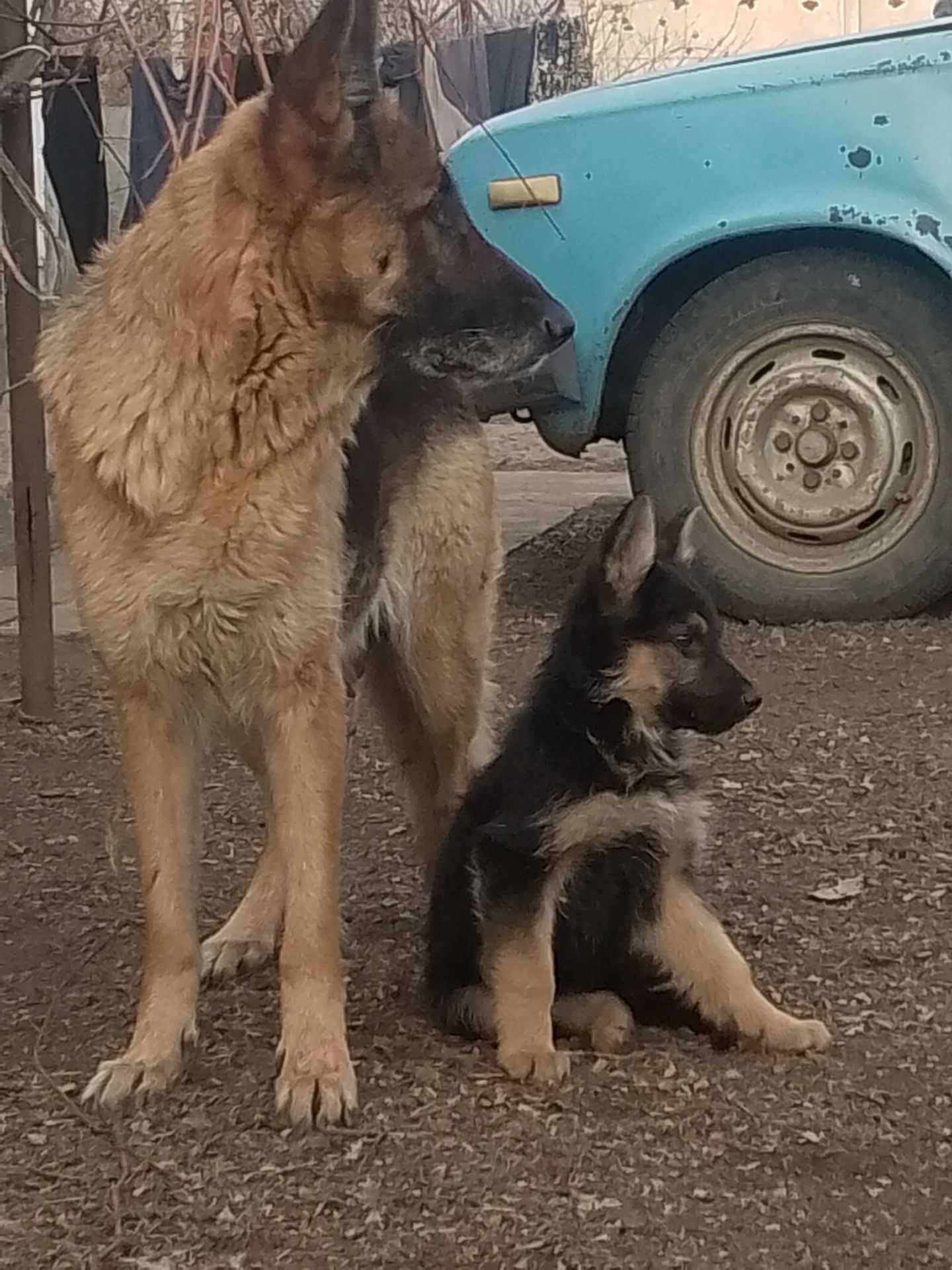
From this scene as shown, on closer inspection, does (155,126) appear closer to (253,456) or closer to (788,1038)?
(253,456)

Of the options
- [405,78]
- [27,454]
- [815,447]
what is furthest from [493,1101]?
[815,447]

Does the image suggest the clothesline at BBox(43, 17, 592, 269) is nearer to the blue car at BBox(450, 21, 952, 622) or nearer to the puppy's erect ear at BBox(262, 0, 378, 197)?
the puppy's erect ear at BBox(262, 0, 378, 197)

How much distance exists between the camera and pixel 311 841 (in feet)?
10.8

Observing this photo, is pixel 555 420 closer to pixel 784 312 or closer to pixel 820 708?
pixel 784 312

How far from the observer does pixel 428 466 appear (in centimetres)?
409

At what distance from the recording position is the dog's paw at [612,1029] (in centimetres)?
329

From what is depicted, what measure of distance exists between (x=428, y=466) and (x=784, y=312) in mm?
2548

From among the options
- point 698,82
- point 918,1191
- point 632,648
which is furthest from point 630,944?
point 698,82

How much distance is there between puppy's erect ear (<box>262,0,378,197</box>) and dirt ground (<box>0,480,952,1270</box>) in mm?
1693

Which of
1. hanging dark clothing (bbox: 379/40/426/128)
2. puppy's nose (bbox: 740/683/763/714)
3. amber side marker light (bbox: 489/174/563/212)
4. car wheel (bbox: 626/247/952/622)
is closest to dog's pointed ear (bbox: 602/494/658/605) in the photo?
puppy's nose (bbox: 740/683/763/714)

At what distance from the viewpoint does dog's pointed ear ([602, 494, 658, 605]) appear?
332 cm

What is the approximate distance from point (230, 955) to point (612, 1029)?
0.97 meters

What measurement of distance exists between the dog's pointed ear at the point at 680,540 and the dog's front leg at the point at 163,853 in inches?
40.6

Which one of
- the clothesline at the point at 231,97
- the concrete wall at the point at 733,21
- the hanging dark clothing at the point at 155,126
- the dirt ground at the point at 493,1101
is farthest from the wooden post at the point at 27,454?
the concrete wall at the point at 733,21
